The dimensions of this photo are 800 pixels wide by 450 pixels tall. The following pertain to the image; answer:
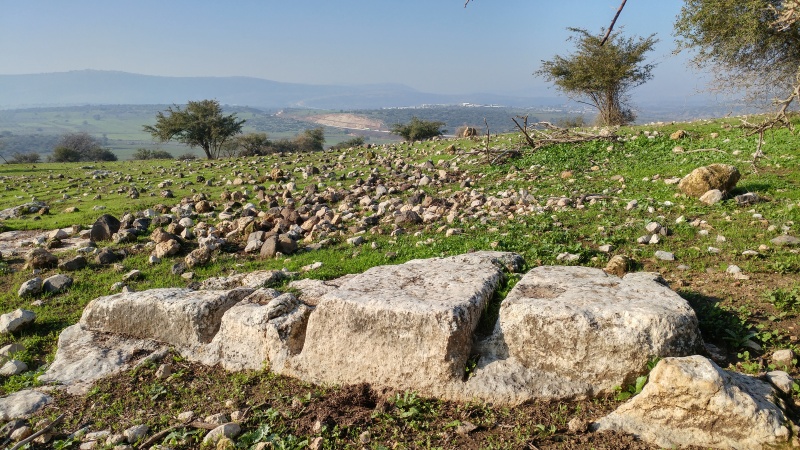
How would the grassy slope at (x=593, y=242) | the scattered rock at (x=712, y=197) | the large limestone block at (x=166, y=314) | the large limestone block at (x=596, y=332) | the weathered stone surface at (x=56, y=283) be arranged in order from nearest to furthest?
the large limestone block at (x=596, y=332) < the grassy slope at (x=593, y=242) < the large limestone block at (x=166, y=314) < the weathered stone surface at (x=56, y=283) < the scattered rock at (x=712, y=197)

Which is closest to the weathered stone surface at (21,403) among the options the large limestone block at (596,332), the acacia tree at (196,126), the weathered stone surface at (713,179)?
the large limestone block at (596,332)

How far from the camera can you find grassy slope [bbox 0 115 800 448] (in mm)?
5066

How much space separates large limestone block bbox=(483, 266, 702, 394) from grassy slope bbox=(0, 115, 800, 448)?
0.54 metres

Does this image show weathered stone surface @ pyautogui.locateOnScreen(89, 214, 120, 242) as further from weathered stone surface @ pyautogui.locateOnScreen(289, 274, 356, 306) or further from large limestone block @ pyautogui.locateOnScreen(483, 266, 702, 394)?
large limestone block @ pyautogui.locateOnScreen(483, 266, 702, 394)

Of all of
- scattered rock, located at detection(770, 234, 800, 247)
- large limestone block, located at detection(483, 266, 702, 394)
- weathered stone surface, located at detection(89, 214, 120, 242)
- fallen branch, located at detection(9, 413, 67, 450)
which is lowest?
fallen branch, located at detection(9, 413, 67, 450)

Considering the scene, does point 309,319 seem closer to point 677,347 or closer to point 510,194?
point 677,347

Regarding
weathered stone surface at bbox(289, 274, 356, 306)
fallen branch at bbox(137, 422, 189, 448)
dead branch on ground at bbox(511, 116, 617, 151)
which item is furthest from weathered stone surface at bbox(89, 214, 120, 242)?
dead branch on ground at bbox(511, 116, 617, 151)

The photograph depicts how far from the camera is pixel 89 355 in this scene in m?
6.31

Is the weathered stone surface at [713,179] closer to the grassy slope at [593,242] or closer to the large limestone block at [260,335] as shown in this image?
the grassy slope at [593,242]

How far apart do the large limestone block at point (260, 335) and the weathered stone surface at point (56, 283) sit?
4.70 meters

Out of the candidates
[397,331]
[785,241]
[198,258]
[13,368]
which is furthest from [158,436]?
[785,241]

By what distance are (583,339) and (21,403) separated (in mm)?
6227

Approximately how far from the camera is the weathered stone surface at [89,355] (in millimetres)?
5961

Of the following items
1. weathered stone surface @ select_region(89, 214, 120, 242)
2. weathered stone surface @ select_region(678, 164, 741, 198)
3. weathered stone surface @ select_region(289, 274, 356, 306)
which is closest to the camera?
weathered stone surface @ select_region(289, 274, 356, 306)
